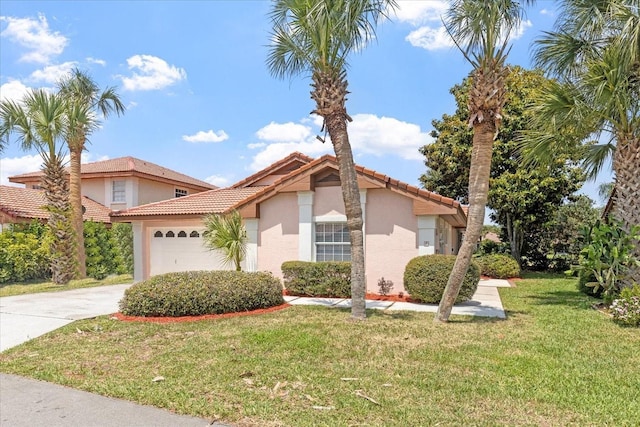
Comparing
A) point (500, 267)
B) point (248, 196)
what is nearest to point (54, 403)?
point (248, 196)

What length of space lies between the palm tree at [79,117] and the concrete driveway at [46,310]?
14.6 ft

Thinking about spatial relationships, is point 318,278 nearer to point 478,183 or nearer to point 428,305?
point 428,305

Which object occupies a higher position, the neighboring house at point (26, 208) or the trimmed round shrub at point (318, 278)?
the neighboring house at point (26, 208)

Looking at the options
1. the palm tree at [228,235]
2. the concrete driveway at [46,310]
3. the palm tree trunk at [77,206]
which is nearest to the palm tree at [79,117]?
the palm tree trunk at [77,206]

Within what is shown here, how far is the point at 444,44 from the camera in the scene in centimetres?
949

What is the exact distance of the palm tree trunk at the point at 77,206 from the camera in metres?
18.6

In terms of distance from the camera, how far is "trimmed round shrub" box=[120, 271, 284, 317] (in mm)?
9633

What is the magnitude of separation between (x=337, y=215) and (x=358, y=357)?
7.51m

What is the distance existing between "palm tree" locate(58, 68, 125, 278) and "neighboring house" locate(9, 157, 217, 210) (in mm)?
5595

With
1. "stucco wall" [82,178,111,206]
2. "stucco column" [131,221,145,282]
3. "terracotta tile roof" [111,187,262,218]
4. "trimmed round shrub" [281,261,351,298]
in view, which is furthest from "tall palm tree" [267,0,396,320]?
"stucco wall" [82,178,111,206]

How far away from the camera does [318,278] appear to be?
1309 centimetres

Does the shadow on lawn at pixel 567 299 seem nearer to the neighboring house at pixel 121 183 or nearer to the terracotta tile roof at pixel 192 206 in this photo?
the terracotta tile roof at pixel 192 206

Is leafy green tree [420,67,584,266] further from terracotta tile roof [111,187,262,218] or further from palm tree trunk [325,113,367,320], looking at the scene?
palm tree trunk [325,113,367,320]

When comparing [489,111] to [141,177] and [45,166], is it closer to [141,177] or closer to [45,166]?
[45,166]
